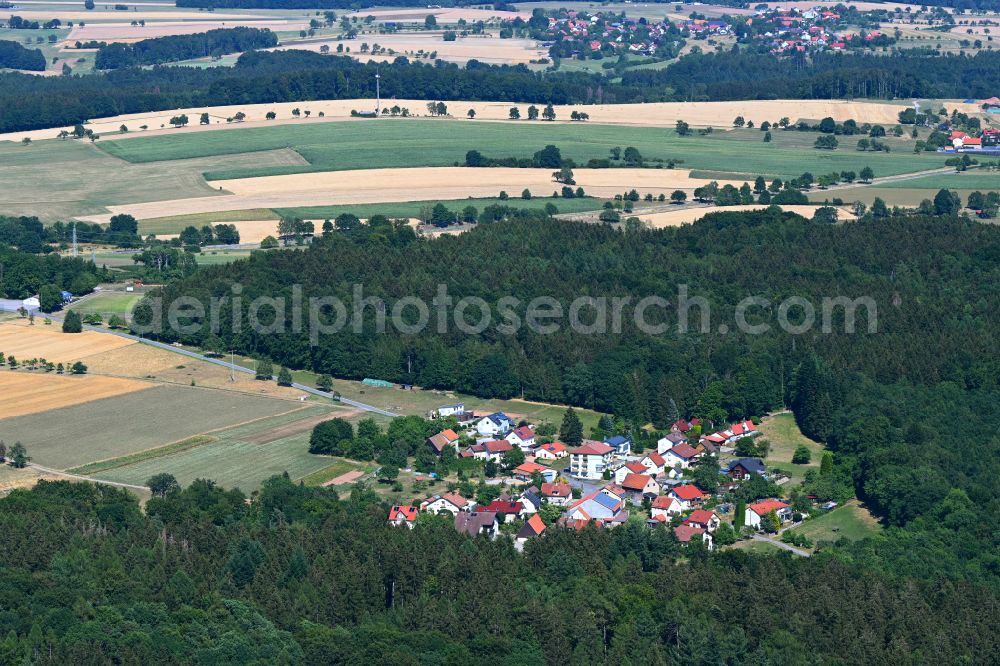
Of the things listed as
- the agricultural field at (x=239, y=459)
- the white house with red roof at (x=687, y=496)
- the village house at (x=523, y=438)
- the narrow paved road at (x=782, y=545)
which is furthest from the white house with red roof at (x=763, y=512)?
the agricultural field at (x=239, y=459)

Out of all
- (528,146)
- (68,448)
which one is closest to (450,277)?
(68,448)

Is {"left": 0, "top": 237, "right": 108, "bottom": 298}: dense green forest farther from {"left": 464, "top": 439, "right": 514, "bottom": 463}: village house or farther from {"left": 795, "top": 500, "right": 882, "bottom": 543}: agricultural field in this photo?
{"left": 795, "top": 500, "right": 882, "bottom": 543}: agricultural field

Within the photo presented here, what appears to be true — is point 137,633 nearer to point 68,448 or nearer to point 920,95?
point 68,448

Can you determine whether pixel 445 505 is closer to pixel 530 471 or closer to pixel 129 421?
pixel 530 471

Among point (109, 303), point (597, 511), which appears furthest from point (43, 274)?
point (597, 511)

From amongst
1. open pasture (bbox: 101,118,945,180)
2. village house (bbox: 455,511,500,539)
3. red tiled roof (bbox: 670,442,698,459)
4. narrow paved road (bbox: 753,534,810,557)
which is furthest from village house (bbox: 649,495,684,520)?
open pasture (bbox: 101,118,945,180)

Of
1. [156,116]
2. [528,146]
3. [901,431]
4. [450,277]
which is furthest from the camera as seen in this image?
[156,116]
